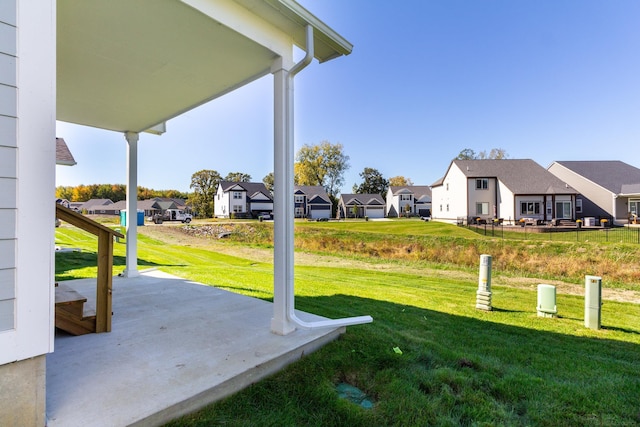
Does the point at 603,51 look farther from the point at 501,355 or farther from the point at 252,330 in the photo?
the point at 252,330

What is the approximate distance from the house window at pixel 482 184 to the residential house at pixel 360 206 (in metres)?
17.4

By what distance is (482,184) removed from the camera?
72.2 ft

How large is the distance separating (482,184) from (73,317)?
78.8 feet

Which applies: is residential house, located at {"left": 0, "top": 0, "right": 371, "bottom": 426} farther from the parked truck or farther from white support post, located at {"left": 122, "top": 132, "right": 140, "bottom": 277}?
the parked truck

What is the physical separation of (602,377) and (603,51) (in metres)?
16.2

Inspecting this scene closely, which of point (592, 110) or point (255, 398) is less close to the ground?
point (592, 110)

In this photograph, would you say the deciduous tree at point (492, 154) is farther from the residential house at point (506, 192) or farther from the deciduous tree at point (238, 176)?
the deciduous tree at point (238, 176)

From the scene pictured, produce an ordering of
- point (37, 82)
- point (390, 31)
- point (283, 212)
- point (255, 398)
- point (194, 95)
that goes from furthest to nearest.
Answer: point (390, 31), point (194, 95), point (283, 212), point (255, 398), point (37, 82)

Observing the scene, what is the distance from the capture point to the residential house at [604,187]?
19.8m

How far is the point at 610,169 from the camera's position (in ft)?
73.0

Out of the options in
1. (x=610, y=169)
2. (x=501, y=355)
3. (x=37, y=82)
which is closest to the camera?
(x=37, y=82)

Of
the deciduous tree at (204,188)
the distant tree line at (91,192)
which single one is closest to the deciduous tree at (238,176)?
the deciduous tree at (204,188)

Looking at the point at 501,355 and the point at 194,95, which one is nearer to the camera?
the point at 501,355

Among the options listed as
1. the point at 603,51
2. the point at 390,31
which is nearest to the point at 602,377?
the point at 390,31
